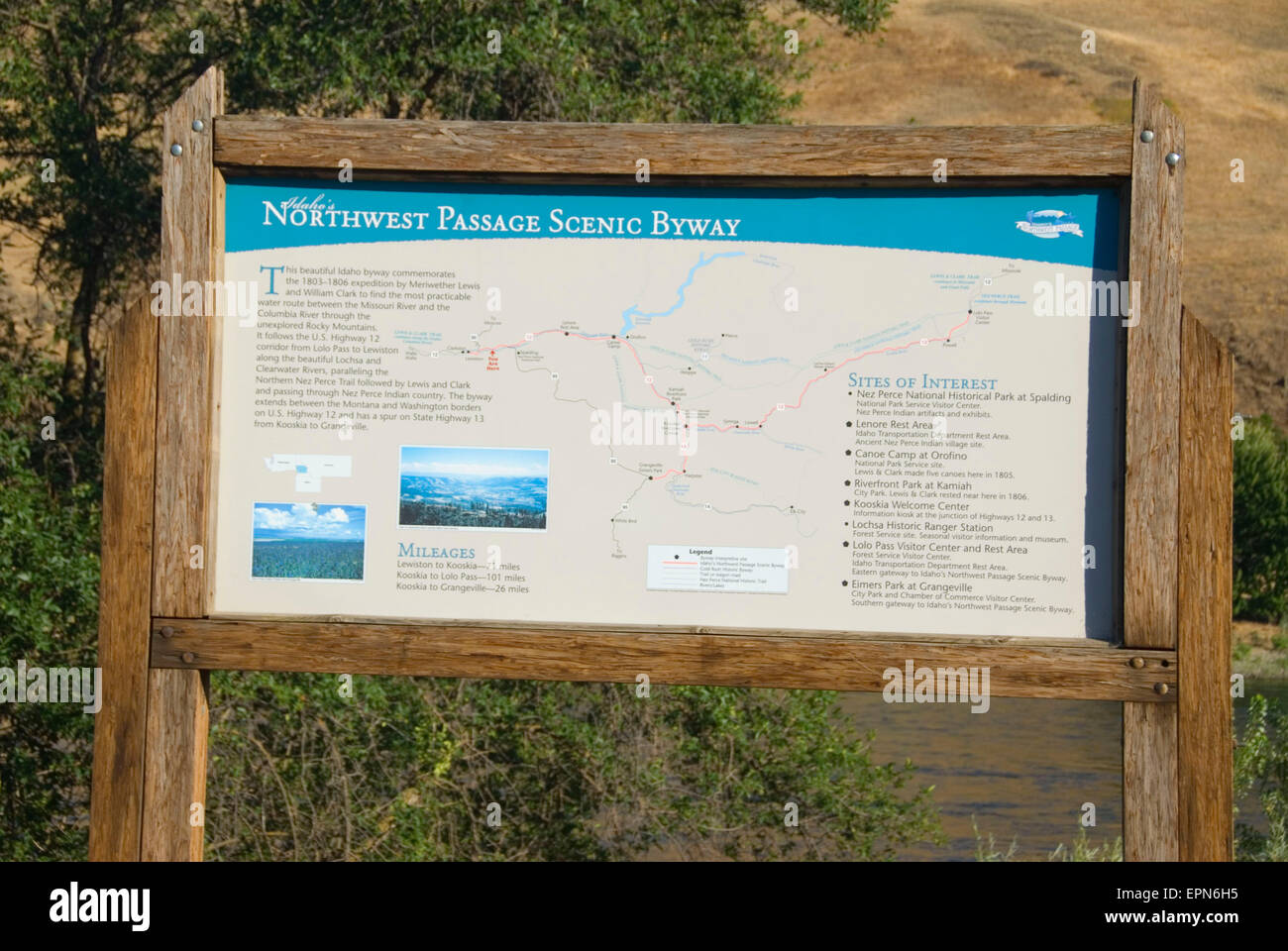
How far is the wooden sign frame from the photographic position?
3627mm

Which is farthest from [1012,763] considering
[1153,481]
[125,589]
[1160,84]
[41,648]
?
[1160,84]

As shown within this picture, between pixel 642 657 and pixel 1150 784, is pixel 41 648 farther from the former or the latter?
pixel 1150 784

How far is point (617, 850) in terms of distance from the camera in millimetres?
7902

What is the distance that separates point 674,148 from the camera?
12.4 ft

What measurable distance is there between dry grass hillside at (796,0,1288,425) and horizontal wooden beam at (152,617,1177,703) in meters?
31.4

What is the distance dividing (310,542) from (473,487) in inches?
18.0

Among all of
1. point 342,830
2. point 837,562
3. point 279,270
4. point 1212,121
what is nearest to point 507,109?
point 342,830

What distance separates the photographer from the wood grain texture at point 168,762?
3.80 metres

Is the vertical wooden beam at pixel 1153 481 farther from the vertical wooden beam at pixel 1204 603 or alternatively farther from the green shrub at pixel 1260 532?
the green shrub at pixel 1260 532

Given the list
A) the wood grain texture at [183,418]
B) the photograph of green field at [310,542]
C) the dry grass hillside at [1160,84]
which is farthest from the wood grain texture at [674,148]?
the dry grass hillside at [1160,84]

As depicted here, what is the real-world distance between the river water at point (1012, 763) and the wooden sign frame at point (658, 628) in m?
6.00

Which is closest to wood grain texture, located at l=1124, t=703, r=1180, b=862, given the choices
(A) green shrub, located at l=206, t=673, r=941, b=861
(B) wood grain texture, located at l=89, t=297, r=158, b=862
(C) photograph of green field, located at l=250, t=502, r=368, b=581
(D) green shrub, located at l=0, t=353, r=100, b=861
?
(C) photograph of green field, located at l=250, t=502, r=368, b=581

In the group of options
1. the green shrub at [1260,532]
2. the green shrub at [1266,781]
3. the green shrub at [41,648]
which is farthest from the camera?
Result: the green shrub at [1260,532]

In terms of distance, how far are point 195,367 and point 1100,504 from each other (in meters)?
2.38
